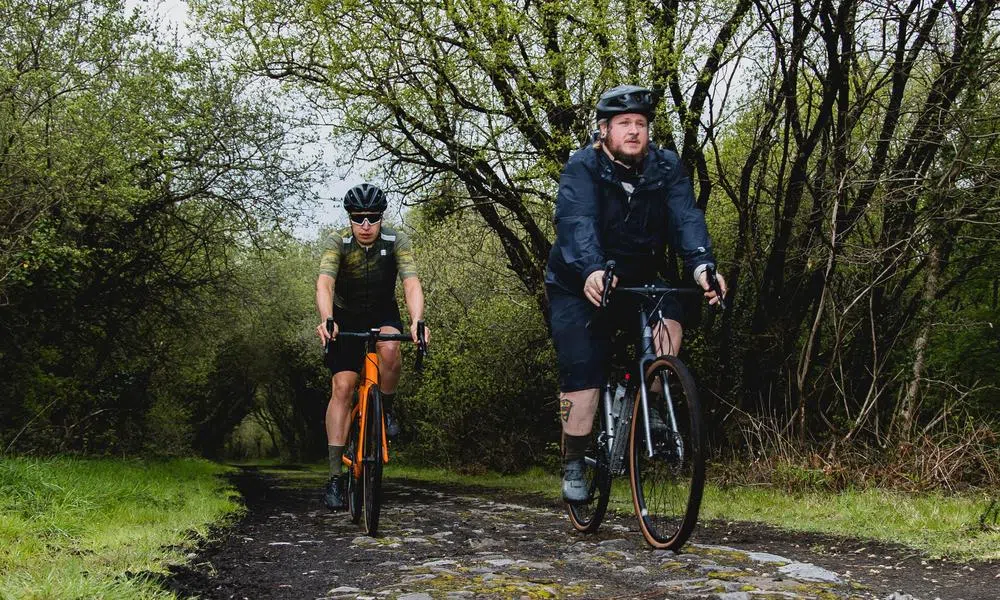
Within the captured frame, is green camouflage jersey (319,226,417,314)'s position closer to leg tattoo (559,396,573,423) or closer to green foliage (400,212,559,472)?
leg tattoo (559,396,573,423)

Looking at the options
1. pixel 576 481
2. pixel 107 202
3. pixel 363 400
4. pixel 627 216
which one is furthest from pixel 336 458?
pixel 107 202

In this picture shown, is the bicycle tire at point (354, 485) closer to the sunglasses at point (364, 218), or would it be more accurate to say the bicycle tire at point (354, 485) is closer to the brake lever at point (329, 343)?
the brake lever at point (329, 343)

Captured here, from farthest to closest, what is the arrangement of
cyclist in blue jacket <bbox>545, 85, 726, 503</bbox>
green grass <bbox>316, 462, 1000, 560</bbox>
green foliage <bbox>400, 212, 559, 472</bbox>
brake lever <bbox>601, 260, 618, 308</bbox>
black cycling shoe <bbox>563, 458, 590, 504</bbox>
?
green foliage <bbox>400, 212, 559, 472</bbox> < black cycling shoe <bbox>563, 458, 590, 504</bbox> < green grass <bbox>316, 462, 1000, 560</bbox> < cyclist in blue jacket <bbox>545, 85, 726, 503</bbox> < brake lever <bbox>601, 260, 618, 308</bbox>

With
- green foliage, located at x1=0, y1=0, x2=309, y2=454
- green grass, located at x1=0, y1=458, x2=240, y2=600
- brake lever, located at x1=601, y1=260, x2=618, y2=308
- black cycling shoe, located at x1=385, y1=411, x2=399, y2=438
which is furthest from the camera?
green foliage, located at x1=0, y1=0, x2=309, y2=454

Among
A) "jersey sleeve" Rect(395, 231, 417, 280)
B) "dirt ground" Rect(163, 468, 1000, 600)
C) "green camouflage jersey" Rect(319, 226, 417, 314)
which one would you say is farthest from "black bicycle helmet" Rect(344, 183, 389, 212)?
"dirt ground" Rect(163, 468, 1000, 600)

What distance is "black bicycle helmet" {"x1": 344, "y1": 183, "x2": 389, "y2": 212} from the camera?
6.71 meters

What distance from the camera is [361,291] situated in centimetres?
694

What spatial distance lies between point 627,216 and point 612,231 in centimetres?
13

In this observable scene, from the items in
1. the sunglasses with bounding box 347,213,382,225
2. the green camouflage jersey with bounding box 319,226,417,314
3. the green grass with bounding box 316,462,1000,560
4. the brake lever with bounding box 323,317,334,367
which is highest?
the sunglasses with bounding box 347,213,382,225

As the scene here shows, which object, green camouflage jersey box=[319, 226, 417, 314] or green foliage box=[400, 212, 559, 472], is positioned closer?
green camouflage jersey box=[319, 226, 417, 314]

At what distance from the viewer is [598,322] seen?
5.22 metres

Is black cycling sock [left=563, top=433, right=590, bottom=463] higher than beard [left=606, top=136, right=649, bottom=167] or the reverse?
the reverse

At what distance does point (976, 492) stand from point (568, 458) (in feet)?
13.8

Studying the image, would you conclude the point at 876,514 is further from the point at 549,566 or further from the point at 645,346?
the point at 549,566
